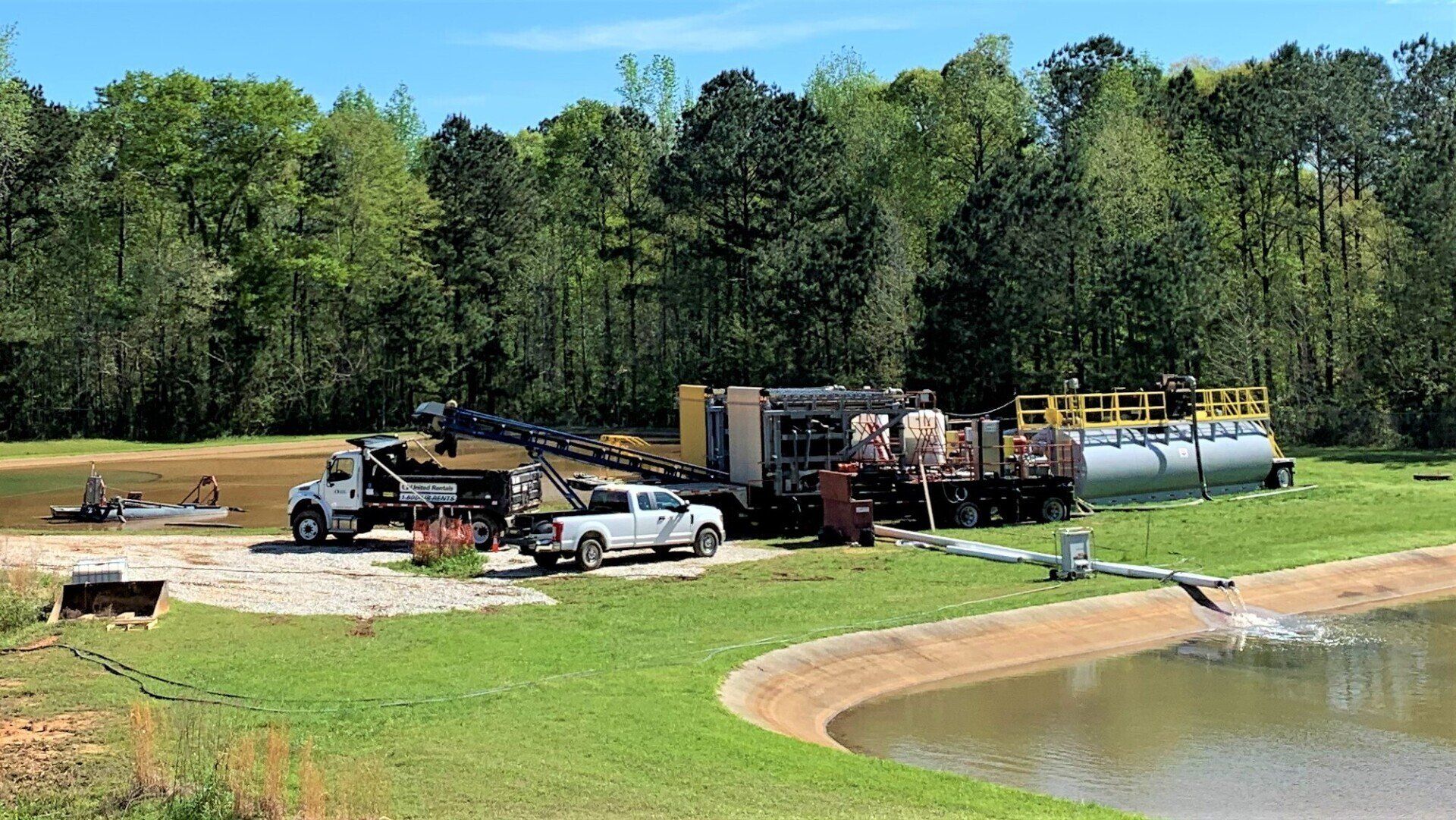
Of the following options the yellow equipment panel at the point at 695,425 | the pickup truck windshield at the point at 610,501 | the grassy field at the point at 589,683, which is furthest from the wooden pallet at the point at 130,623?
the yellow equipment panel at the point at 695,425

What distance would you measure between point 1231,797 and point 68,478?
55574mm

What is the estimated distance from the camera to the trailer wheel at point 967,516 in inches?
1516

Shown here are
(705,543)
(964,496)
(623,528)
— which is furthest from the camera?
(964,496)

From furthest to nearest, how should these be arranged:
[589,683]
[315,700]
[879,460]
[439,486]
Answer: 1. [879,460]
2. [439,486]
3. [589,683]
4. [315,700]

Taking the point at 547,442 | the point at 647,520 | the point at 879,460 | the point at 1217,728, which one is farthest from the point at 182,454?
the point at 1217,728

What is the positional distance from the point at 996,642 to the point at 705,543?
10.2 metres

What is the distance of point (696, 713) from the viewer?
17.2 metres

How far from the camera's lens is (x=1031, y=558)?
102 ft

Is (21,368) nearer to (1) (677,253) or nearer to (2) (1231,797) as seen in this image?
(1) (677,253)

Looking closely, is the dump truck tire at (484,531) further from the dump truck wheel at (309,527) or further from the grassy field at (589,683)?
the grassy field at (589,683)

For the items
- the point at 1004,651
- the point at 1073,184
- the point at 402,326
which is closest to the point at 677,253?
the point at 402,326

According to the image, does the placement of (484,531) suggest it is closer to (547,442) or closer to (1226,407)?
(547,442)

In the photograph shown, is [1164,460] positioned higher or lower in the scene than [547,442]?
lower

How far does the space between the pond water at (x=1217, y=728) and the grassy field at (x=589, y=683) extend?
227 cm
